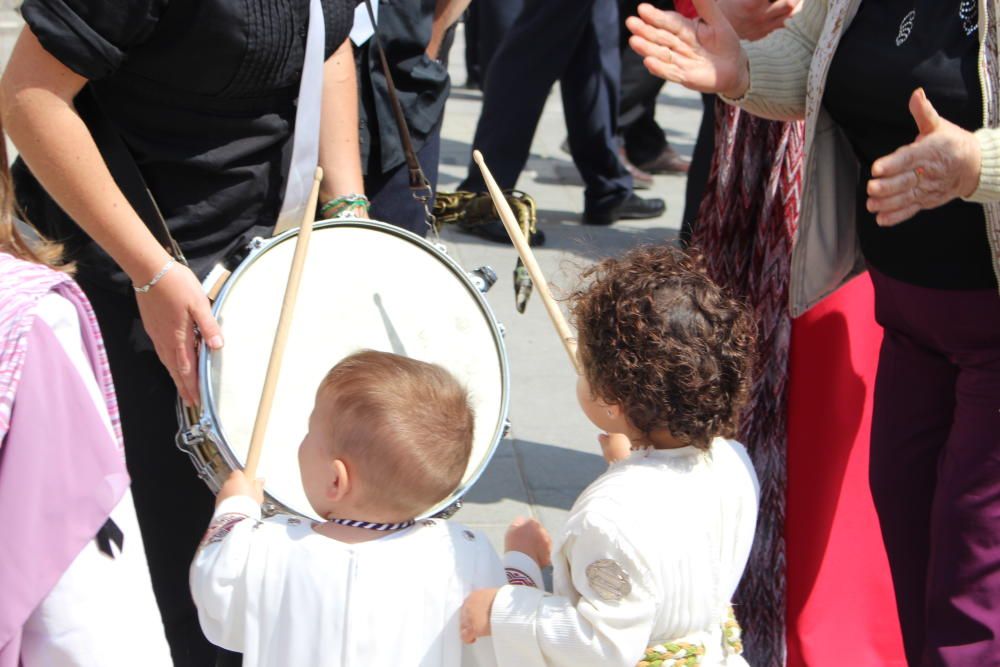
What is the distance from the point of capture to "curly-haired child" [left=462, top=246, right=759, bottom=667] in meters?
1.55

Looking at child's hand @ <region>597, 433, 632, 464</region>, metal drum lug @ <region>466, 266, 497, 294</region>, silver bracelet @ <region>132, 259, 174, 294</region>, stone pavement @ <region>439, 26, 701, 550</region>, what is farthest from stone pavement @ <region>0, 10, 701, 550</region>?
silver bracelet @ <region>132, 259, 174, 294</region>

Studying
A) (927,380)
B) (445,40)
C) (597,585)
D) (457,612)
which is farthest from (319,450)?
(445,40)

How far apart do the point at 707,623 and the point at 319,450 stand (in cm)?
55

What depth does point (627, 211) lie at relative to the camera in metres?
5.65

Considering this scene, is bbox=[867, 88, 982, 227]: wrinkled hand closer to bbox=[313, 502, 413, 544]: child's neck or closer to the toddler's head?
the toddler's head

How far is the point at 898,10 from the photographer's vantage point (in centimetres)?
199

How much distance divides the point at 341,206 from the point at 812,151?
80 centimetres

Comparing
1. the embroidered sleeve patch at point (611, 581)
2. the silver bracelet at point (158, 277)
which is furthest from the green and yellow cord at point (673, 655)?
the silver bracelet at point (158, 277)

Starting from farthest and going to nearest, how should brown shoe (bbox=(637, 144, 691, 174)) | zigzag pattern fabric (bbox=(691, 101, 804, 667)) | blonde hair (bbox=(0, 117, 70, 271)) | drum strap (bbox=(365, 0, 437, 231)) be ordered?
brown shoe (bbox=(637, 144, 691, 174)) → zigzag pattern fabric (bbox=(691, 101, 804, 667)) → drum strap (bbox=(365, 0, 437, 231)) → blonde hair (bbox=(0, 117, 70, 271))

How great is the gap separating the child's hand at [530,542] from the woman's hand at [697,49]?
774mm

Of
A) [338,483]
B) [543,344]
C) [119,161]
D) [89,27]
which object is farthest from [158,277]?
[543,344]

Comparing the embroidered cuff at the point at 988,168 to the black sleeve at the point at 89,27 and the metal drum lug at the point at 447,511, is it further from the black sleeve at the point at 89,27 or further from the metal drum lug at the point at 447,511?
the black sleeve at the point at 89,27

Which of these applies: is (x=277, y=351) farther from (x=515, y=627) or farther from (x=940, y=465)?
(x=940, y=465)

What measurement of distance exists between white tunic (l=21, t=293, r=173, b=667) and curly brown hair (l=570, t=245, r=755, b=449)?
2.06 feet
